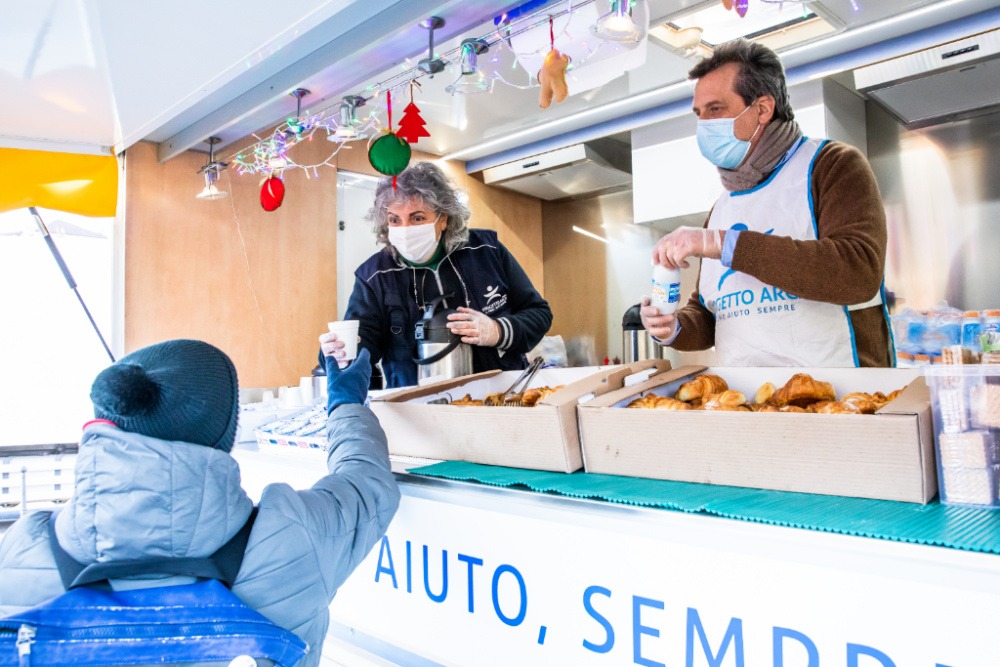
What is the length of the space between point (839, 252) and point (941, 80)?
2.29 metres

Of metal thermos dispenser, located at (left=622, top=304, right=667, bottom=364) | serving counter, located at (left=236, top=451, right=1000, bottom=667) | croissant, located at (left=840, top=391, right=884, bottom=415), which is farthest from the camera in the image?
metal thermos dispenser, located at (left=622, top=304, right=667, bottom=364)

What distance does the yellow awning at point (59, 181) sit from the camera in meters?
3.32

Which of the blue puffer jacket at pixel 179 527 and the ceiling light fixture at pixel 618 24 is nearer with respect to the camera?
the blue puffer jacket at pixel 179 527

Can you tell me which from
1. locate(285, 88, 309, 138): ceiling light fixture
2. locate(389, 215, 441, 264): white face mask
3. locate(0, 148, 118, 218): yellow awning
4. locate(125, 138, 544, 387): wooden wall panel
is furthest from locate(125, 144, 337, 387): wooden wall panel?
locate(389, 215, 441, 264): white face mask

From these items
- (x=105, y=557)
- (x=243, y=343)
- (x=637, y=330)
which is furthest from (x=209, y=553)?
(x=637, y=330)

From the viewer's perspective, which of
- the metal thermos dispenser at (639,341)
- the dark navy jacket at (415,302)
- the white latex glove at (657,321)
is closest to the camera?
the white latex glove at (657,321)

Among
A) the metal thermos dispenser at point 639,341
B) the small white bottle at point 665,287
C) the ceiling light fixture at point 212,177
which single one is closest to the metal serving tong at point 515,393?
the small white bottle at point 665,287

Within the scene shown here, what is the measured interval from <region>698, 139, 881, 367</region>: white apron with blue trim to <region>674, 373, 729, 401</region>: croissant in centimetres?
43

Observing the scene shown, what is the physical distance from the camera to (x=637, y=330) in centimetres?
427

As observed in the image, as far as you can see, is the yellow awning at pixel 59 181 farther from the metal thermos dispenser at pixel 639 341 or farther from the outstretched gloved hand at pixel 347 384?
the metal thermos dispenser at pixel 639 341

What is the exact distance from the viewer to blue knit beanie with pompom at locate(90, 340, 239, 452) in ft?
2.92

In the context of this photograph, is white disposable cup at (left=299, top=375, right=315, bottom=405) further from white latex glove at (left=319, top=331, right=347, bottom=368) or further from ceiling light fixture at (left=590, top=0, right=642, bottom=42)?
ceiling light fixture at (left=590, top=0, right=642, bottom=42)

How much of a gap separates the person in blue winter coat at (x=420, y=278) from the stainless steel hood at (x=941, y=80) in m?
1.93

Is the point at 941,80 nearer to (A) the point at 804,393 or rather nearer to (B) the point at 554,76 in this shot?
(B) the point at 554,76
